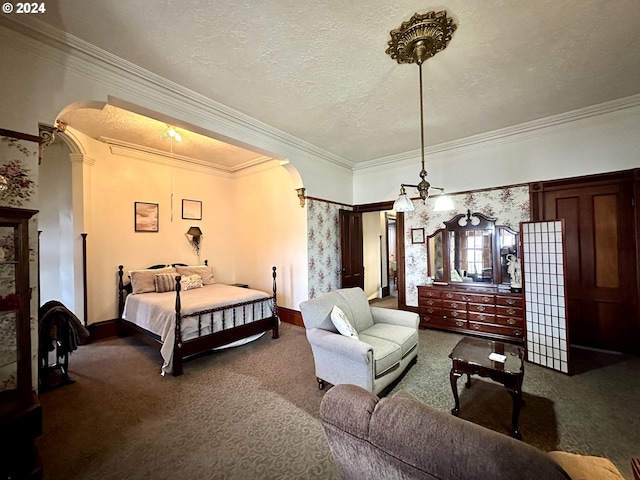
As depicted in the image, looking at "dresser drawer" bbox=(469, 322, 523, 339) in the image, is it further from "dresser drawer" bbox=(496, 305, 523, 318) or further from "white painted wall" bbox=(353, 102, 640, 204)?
"white painted wall" bbox=(353, 102, 640, 204)

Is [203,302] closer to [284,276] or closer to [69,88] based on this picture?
[284,276]

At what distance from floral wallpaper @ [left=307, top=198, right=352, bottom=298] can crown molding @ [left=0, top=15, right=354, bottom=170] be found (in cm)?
133

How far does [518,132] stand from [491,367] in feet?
11.6

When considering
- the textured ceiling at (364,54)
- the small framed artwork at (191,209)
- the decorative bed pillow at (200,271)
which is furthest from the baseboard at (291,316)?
the textured ceiling at (364,54)

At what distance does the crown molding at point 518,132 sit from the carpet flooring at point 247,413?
3.06 m

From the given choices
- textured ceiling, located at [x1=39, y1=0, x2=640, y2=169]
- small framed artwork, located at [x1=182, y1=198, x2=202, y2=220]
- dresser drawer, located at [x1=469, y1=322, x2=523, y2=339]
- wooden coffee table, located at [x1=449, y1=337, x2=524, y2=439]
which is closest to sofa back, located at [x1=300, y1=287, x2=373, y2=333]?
wooden coffee table, located at [x1=449, y1=337, x2=524, y2=439]

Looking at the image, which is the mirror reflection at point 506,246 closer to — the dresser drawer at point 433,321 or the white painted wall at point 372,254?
the dresser drawer at point 433,321

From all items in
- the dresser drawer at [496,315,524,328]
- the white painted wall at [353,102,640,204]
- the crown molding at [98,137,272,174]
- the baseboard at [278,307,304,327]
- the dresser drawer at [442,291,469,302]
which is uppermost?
the crown molding at [98,137,272,174]

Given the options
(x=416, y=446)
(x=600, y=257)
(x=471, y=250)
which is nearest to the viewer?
(x=416, y=446)

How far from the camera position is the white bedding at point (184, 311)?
309cm

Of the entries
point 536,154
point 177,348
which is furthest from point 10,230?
point 536,154

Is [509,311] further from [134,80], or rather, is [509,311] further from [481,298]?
[134,80]

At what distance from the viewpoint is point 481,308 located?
3924mm

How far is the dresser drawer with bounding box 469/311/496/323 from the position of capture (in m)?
3.83
